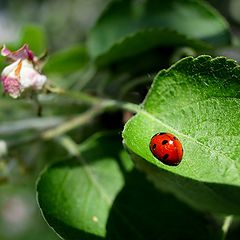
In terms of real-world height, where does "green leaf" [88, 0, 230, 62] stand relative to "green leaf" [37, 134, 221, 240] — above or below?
above

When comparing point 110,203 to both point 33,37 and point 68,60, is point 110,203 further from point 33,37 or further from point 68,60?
point 33,37

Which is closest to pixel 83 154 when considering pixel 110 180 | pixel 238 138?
pixel 110 180

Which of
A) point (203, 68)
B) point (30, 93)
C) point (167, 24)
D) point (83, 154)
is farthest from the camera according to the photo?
point (167, 24)

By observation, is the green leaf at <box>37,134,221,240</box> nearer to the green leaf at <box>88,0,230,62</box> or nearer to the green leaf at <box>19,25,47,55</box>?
the green leaf at <box>88,0,230,62</box>

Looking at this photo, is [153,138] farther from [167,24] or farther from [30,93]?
[167,24]

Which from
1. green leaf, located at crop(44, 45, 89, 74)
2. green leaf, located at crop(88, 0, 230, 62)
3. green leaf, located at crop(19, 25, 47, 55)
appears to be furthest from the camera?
green leaf, located at crop(19, 25, 47, 55)

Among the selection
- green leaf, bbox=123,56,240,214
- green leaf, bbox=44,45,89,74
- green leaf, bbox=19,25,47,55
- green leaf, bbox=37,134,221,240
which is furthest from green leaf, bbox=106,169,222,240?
green leaf, bbox=19,25,47,55
